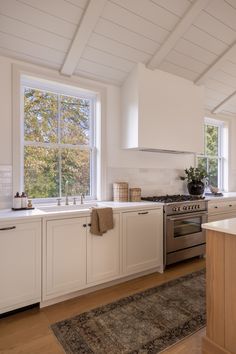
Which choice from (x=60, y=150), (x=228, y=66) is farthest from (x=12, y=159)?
(x=228, y=66)

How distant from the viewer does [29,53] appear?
2.63 m

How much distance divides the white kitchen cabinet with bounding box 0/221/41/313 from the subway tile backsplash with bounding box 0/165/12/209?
60 cm

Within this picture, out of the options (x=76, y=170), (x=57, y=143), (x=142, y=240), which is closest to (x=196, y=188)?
(x=142, y=240)

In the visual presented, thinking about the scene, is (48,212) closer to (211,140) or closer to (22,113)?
(22,113)

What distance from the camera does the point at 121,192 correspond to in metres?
3.20

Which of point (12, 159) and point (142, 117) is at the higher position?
point (142, 117)

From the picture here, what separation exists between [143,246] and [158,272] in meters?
0.47

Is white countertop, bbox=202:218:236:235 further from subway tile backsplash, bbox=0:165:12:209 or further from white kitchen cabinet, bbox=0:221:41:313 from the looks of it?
subway tile backsplash, bbox=0:165:12:209

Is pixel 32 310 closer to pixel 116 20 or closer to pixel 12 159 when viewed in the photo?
pixel 12 159

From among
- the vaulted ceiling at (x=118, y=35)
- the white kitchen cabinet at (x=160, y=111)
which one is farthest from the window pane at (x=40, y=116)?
the white kitchen cabinet at (x=160, y=111)

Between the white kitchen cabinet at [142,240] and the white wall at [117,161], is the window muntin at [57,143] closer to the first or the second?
the white wall at [117,161]

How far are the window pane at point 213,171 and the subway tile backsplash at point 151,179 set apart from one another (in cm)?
101

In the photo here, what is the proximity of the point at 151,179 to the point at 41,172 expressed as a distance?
1.65 m

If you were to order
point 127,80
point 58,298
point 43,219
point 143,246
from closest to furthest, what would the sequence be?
point 43,219
point 58,298
point 143,246
point 127,80
